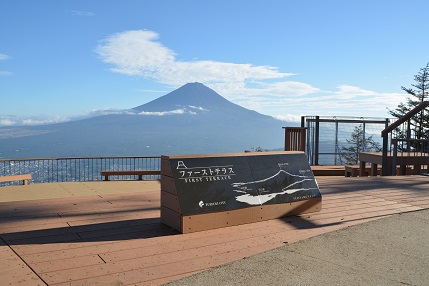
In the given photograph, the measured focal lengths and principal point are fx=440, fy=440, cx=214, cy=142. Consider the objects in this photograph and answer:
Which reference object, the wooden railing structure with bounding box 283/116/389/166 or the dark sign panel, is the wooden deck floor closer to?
the dark sign panel

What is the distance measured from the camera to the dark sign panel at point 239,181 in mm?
4793

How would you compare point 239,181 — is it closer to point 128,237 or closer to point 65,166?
point 128,237

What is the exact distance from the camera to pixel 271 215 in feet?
17.6

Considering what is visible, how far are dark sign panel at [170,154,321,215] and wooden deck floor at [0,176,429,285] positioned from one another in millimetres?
286

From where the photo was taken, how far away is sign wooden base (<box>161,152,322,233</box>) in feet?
15.6

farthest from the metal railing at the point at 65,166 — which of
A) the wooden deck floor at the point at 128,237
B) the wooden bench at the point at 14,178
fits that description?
the wooden deck floor at the point at 128,237

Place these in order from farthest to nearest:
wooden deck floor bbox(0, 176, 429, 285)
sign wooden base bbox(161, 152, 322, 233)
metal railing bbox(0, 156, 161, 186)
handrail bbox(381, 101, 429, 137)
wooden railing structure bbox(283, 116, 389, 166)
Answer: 1. wooden railing structure bbox(283, 116, 389, 166)
2. metal railing bbox(0, 156, 161, 186)
3. handrail bbox(381, 101, 429, 137)
4. sign wooden base bbox(161, 152, 322, 233)
5. wooden deck floor bbox(0, 176, 429, 285)

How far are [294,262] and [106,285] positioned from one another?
161 centimetres

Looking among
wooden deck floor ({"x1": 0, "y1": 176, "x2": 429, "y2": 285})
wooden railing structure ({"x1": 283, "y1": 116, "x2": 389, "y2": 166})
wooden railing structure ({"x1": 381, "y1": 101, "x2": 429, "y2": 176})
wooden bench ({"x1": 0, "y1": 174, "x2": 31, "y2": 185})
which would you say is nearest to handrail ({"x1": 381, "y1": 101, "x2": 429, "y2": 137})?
wooden railing structure ({"x1": 381, "y1": 101, "x2": 429, "y2": 176})

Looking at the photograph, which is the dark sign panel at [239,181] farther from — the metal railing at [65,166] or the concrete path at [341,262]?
the metal railing at [65,166]

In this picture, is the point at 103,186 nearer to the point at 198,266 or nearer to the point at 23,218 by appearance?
the point at 23,218

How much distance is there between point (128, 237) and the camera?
15.0ft

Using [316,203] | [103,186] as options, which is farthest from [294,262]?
[103,186]

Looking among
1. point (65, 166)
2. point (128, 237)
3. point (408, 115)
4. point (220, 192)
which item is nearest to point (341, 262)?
point (220, 192)
